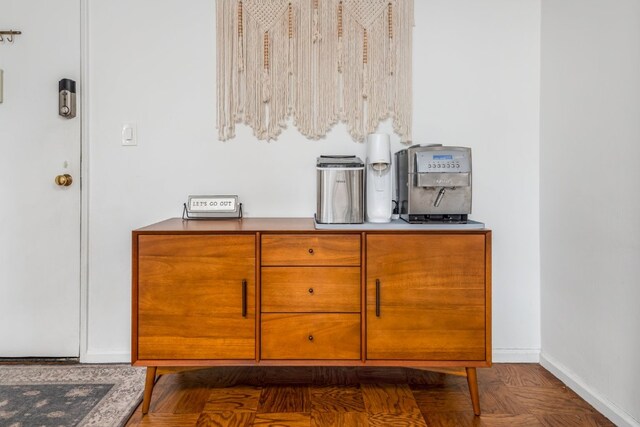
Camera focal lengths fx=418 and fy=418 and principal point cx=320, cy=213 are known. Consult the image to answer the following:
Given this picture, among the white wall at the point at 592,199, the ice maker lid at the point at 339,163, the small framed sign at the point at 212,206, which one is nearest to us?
the white wall at the point at 592,199

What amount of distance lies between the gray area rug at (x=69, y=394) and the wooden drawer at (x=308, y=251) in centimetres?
84

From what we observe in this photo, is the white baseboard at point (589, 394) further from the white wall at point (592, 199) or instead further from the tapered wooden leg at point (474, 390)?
the tapered wooden leg at point (474, 390)

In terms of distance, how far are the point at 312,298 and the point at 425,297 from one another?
17.0 inches

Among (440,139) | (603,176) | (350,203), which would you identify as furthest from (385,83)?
(603,176)

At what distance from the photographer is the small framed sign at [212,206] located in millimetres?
1914

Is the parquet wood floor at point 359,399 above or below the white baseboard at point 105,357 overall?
below

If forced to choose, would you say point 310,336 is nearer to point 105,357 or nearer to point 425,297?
point 425,297

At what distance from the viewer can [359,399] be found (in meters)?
1.73

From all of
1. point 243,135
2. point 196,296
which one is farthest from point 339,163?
point 196,296

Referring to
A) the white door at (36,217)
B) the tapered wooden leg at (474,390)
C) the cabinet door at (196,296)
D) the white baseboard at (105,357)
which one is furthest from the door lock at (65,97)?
the tapered wooden leg at (474,390)

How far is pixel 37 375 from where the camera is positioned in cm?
189

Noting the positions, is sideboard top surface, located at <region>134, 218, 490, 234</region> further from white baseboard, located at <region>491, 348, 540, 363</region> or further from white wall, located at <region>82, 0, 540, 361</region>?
white baseboard, located at <region>491, 348, 540, 363</region>

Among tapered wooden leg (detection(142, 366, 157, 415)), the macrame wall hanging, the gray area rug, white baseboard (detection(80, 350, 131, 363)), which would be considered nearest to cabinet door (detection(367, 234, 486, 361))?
the macrame wall hanging

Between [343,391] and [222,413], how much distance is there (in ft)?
1.67
